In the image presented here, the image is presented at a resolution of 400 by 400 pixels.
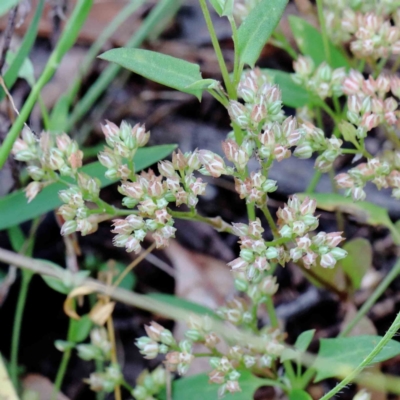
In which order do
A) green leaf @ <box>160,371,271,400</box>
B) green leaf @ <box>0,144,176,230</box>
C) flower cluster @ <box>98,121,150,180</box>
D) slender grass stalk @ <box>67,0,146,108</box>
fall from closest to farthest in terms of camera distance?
flower cluster @ <box>98,121,150,180</box>, green leaf @ <box>160,371,271,400</box>, green leaf @ <box>0,144,176,230</box>, slender grass stalk @ <box>67,0,146,108</box>

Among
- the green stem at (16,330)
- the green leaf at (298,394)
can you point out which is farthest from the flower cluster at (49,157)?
the green leaf at (298,394)

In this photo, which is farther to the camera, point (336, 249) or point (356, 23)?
point (356, 23)

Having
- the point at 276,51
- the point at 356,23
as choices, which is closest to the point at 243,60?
the point at 356,23

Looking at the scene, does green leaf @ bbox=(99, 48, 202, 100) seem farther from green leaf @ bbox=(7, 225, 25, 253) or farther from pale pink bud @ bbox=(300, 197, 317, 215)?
green leaf @ bbox=(7, 225, 25, 253)

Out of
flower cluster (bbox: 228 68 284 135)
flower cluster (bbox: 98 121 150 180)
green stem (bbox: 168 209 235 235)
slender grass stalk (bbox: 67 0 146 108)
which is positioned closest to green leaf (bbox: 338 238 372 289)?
green stem (bbox: 168 209 235 235)

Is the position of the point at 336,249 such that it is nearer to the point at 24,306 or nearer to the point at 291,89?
the point at 291,89

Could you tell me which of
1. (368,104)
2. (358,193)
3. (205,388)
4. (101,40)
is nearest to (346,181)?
(358,193)

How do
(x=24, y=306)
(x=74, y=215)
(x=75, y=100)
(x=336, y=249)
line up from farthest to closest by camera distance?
1. (x=75, y=100)
2. (x=24, y=306)
3. (x=74, y=215)
4. (x=336, y=249)
